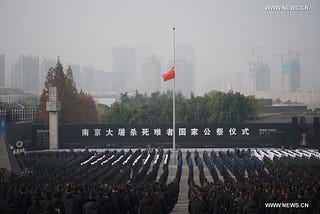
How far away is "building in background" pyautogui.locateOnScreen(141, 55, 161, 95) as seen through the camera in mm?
94812

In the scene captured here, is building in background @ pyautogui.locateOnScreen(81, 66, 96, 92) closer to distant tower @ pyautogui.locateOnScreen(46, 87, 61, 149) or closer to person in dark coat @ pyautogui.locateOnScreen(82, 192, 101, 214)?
distant tower @ pyautogui.locateOnScreen(46, 87, 61, 149)

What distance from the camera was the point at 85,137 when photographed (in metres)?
30.1

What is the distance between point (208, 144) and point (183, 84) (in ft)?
212

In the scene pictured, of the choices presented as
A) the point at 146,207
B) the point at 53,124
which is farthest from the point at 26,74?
the point at 146,207

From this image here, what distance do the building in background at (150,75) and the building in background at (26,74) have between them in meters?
25.2

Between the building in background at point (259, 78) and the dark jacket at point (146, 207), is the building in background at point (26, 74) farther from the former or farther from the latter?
the dark jacket at point (146, 207)

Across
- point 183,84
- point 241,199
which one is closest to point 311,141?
point 241,199

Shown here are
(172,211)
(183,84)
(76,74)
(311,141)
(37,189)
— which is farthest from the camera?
(183,84)

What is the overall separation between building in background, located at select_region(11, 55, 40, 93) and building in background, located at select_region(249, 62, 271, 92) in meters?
23.8

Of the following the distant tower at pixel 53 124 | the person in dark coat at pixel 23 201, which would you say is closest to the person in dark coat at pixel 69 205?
the person in dark coat at pixel 23 201

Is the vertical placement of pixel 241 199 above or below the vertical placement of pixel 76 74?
below

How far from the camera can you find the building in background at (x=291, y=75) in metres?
64.3

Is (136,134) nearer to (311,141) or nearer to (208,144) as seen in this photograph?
(208,144)

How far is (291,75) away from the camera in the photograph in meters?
69.1
